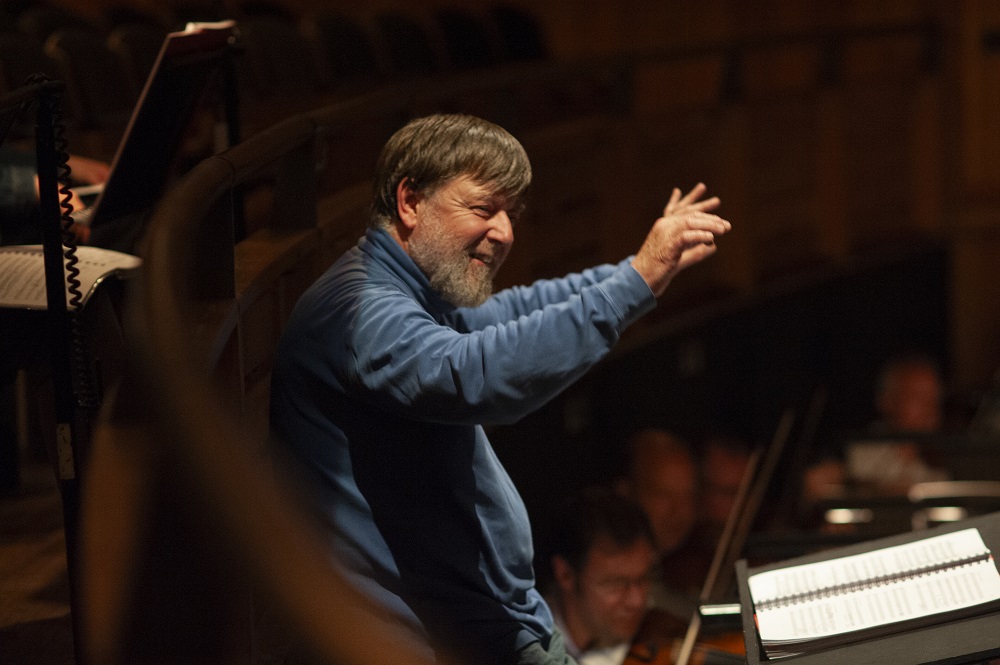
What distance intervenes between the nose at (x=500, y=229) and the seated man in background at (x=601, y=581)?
4.43ft

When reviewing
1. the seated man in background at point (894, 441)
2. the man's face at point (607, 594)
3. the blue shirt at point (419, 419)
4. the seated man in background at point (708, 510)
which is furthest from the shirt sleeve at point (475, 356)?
the seated man in background at point (894, 441)

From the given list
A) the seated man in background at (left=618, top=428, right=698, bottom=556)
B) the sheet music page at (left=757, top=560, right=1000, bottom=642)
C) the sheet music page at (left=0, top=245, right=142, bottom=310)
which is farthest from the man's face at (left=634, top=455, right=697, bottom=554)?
the sheet music page at (left=0, top=245, right=142, bottom=310)

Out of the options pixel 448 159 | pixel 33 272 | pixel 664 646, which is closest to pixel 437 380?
pixel 448 159

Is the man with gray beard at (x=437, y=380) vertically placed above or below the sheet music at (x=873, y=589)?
above

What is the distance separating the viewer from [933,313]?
24.5ft

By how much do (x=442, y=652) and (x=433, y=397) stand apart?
377mm

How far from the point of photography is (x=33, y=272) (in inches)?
71.7

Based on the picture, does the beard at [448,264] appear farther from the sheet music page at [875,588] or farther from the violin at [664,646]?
the violin at [664,646]

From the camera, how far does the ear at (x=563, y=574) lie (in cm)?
302

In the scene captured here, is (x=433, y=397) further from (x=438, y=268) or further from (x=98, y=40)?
(x=98, y=40)

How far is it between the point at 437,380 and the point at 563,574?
158 centimetres

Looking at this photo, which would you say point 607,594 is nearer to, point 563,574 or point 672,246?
point 563,574

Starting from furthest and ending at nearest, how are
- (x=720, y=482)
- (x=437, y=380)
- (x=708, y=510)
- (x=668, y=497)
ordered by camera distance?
(x=720, y=482)
(x=708, y=510)
(x=668, y=497)
(x=437, y=380)

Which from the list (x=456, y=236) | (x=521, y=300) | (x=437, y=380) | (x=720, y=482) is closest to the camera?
(x=437, y=380)
